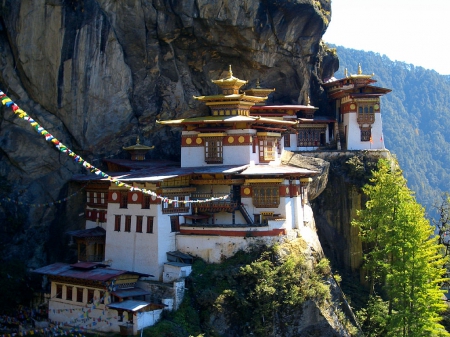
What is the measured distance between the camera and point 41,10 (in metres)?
40.2

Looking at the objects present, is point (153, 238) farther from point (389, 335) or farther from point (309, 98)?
point (309, 98)

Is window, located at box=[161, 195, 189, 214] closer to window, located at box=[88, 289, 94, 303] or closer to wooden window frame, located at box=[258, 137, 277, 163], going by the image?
window, located at box=[88, 289, 94, 303]

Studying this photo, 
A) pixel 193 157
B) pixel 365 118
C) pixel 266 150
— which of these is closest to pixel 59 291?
pixel 193 157

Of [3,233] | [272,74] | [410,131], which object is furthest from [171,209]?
[410,131]

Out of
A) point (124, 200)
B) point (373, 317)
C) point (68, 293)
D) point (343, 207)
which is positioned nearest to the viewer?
point (68, 293)

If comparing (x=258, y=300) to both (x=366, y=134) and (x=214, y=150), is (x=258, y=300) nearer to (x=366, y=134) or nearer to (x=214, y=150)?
(x=214, y=150)

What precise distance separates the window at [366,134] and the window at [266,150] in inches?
420

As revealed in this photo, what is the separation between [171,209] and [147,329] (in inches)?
281

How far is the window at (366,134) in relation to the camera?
50.8 metres

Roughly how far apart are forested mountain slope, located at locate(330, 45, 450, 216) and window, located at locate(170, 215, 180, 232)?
6399cm

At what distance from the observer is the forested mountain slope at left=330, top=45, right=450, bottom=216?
103812 millimetres

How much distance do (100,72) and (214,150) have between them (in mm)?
8308

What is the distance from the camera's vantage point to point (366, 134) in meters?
50.8

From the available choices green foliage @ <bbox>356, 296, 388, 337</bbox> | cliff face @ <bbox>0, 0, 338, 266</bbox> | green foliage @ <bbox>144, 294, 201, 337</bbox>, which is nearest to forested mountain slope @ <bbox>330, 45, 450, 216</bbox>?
cliff face @ <bbox>0, 0, 338, 266</bbox>
